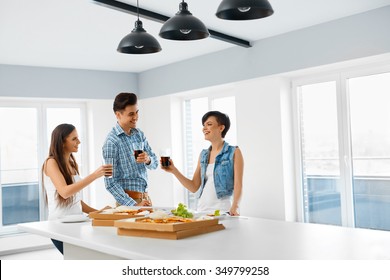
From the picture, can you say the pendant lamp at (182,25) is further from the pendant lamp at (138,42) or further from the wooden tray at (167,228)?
the wooden tray at (167,228)

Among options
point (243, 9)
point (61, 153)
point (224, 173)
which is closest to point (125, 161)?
point (61, 153)

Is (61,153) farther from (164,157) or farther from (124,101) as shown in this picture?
(164,157)

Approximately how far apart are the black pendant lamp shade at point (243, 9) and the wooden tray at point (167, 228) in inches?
38.3

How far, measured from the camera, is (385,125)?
444 cm

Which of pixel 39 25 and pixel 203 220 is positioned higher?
pixel 39 25

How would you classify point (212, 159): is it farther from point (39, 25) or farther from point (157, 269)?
point (39, 25)

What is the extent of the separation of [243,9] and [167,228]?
41.2 inches

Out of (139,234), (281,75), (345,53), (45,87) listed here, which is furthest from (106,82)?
(139,234)

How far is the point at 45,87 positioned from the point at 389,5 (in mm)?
4149

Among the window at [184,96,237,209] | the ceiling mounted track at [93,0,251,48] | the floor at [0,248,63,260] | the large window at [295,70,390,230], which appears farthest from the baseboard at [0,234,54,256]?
the ceiling mounted track at [93,0,251,48]

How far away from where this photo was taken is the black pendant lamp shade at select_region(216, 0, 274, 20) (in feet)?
6.86

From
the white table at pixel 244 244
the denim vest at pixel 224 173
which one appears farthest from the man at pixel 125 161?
the white table at pixel 244 244

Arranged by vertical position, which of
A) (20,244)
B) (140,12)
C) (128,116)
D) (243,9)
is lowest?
(20,244)

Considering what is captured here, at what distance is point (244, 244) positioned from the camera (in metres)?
1.77
